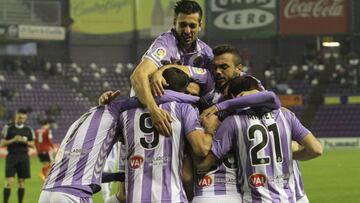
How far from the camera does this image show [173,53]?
19.1 ft

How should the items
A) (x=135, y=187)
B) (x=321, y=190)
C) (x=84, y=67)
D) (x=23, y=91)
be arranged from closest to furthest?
1. (x=135, y=187)
2. (x=321, y=190)
3. (x=23, y=91)
4. (x=84, y=67)

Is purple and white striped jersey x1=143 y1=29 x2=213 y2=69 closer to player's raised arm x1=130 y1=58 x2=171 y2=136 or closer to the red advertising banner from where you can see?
player's raised arm x1=130 y1=58 x2=171 y2=136

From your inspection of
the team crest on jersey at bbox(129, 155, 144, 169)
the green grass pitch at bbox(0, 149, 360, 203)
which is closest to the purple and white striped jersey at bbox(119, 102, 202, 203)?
the team crest on jersey at bbox(129, 155, 144, 169)

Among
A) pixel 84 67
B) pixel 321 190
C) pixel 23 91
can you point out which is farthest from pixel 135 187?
pixel 84 67

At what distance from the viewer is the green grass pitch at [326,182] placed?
53.5 ft

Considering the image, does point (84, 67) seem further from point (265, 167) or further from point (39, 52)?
point (265, 167)

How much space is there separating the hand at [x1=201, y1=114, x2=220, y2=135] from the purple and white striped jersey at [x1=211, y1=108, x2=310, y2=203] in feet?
0.12

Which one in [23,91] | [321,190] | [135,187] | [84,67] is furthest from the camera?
[84,67]

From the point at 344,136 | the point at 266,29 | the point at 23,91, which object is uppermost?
the point at 266,29

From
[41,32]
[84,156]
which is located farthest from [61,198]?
[41,32]

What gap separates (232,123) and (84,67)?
134 ft

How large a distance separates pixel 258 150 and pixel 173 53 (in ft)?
3.17

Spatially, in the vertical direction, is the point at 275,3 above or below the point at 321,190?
above

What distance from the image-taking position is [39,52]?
4684 cm
